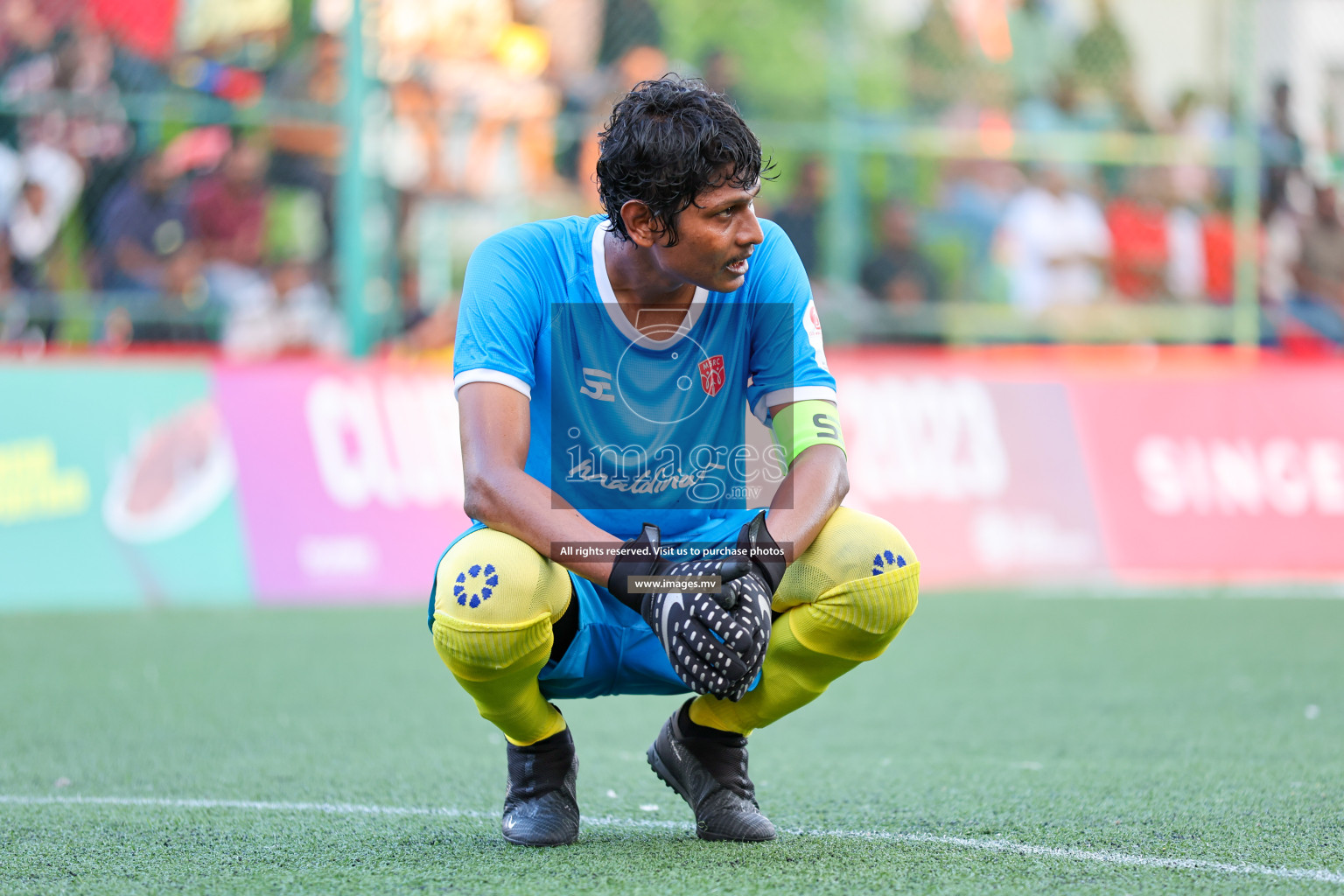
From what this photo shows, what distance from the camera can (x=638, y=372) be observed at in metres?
3.31

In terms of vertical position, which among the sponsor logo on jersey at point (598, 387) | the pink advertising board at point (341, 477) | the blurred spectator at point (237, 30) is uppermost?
the blurred spectator at point (237, 30)

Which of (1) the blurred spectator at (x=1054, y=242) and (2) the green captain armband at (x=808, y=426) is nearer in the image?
(2) the green captain armband at (x=808, y=426)

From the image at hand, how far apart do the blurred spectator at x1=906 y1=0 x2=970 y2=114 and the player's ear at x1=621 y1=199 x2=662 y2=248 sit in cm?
804

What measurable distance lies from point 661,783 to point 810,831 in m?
0.81

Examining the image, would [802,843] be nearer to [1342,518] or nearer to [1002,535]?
[1002,535]

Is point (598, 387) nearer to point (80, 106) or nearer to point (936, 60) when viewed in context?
point (80, 106)

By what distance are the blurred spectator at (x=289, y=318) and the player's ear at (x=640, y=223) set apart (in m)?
6.25

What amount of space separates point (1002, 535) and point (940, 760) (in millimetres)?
4925

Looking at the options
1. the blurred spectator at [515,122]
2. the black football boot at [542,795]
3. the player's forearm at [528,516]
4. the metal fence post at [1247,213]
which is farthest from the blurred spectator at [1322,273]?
the player's forearm at [528,516]

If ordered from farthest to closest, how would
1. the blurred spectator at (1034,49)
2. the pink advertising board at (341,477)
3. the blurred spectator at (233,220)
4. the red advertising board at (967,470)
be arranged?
the blurred spectator at (1034,49) < the blurred spectator at (233,220) < the red advertising board at (967,470) < the pink advertising board at (341,477)

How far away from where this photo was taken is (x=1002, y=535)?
8.97 metres

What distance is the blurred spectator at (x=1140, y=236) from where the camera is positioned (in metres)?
10.7

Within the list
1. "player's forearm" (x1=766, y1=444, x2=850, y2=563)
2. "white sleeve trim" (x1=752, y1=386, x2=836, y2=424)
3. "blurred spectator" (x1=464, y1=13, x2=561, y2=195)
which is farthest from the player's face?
"blurred spectator" (x1=464, y1=13, x2=561, y2=195)

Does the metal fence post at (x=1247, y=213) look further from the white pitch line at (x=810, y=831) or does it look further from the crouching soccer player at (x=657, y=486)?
the white pitch line at (x=810, y=831)
